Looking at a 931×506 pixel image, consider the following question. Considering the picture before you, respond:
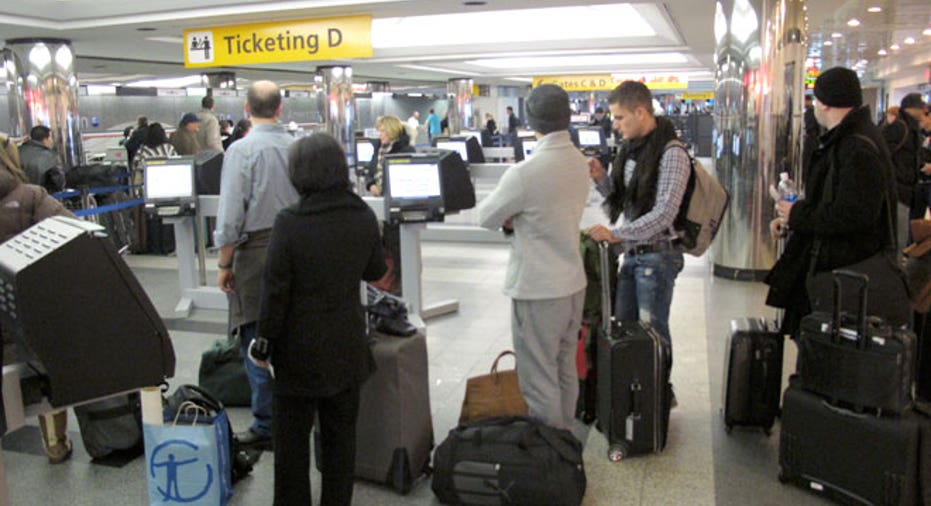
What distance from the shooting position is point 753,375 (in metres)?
3.76

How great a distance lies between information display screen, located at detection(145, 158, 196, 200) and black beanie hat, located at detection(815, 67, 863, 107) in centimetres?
510

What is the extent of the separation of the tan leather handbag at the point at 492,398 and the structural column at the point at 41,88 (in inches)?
307

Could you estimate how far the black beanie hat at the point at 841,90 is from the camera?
3.22 metres

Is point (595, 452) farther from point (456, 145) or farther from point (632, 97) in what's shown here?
point (456, 145)

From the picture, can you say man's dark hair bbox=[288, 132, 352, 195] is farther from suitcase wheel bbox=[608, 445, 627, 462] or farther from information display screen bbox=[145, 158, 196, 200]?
information display screen bbox=[145, 158, 196, 200]

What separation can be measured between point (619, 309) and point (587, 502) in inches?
41.5

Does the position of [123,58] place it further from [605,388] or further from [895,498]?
[895,498]

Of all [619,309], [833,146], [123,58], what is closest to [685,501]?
[619,309]

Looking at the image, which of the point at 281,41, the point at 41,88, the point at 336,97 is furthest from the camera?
the point at 336,97

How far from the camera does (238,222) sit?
3494 mm

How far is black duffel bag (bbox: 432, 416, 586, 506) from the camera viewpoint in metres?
2.94

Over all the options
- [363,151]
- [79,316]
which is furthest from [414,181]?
[363,151]

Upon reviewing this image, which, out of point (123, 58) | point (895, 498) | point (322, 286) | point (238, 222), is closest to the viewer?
point (322, 286)

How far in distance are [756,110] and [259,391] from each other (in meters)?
5.31
